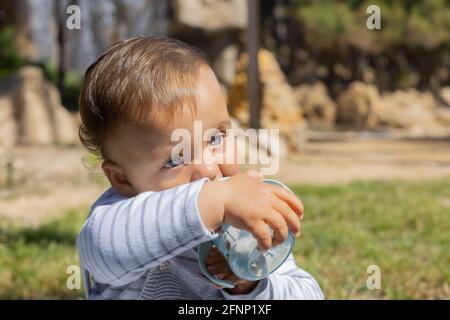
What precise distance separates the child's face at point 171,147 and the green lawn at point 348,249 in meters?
1.16

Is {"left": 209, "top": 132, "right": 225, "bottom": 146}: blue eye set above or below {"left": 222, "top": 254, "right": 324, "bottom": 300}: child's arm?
above

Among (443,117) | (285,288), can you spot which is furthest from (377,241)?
(443,117)

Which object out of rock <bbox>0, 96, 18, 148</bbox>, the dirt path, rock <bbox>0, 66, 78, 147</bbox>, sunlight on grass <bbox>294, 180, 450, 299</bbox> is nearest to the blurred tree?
the dirt path

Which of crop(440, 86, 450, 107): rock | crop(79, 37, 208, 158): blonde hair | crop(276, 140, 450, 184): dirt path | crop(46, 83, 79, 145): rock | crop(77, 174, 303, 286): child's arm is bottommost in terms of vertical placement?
crop(440, 86, 450, 107): rock

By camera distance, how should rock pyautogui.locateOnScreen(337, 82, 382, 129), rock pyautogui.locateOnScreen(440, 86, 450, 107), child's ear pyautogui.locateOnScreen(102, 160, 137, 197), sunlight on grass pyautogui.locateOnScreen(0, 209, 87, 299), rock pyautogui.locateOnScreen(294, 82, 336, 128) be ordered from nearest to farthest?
child's ear pyautogui.locateOnScreen(102, 160, 137, 197) → sunlight on grass pyautogui.locateOnScreen(0, 209, 87, 299) → rock pyautogui.locateOnScreen(337, 82, 382, 129) → rock pyautogui.locateOnScreen(294, 82, 336, 128) → rock pyautogui.locateOnScreen(440, 86, 450, 107)

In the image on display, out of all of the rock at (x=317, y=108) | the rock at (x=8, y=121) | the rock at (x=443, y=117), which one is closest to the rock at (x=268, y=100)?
the rock at (x=8, y=121)

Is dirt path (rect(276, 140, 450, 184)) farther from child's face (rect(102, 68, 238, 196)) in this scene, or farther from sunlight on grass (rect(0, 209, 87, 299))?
child's face (rect(102, 68, 238, 196))

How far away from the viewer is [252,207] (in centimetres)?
92

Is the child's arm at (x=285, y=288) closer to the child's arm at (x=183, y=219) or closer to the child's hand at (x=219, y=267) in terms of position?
the child's hand at (x=219, y=267)

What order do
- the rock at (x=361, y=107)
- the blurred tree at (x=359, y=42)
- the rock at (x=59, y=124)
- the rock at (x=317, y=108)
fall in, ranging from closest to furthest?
the rock at (x=59, y=124)
the blurred tree at (x=359, y=42)
the rock at (x=361, y=107)
the rock at (x=317, y=108)

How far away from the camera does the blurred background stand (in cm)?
268

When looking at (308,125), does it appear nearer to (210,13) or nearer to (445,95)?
(210,13)

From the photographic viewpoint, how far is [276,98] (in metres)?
8.86

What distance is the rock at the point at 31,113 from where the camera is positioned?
8625 mm
